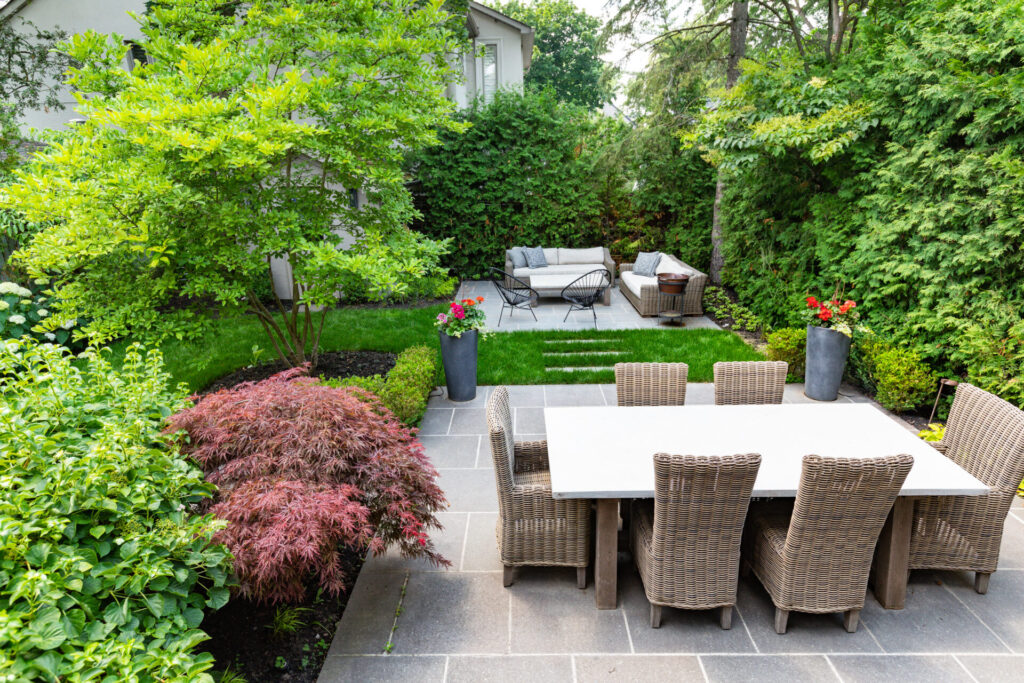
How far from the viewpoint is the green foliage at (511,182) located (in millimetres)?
12602

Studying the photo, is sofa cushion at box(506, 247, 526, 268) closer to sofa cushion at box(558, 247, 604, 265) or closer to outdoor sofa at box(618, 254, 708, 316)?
sofa cushion at box(558, 247, 604, 265)

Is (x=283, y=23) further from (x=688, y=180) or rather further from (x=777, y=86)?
(x=688, y=180)

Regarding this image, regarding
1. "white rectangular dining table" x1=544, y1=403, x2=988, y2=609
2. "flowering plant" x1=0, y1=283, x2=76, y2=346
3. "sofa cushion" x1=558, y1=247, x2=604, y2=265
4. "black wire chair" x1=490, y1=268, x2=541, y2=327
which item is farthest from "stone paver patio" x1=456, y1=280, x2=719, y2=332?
"flowering plant" x1=0, y1=283, x2=76, y2=346

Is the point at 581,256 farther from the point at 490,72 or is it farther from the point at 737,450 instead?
→ the point at 737,450

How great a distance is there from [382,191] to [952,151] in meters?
5.48

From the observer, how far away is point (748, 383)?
4.37 meters


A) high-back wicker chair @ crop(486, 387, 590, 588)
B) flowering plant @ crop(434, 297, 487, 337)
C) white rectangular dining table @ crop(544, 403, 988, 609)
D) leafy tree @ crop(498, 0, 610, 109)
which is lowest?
high-back wicker chair @ crop(486, 387, 590, 588)

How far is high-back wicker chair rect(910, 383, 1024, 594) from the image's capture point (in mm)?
3178

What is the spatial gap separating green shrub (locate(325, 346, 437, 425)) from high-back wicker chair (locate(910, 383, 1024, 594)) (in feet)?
12.6

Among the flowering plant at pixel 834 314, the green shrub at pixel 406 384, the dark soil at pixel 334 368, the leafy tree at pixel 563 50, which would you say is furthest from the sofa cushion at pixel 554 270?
the leafy tree at pixel 563 50

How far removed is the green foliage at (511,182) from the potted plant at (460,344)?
6.87 metres

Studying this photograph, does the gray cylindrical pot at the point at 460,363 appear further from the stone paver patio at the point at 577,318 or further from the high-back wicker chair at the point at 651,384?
the stone paver patio at the point at 577,318

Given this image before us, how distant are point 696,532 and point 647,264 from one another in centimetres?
881

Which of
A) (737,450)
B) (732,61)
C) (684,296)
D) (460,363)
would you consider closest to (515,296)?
(684,296)
